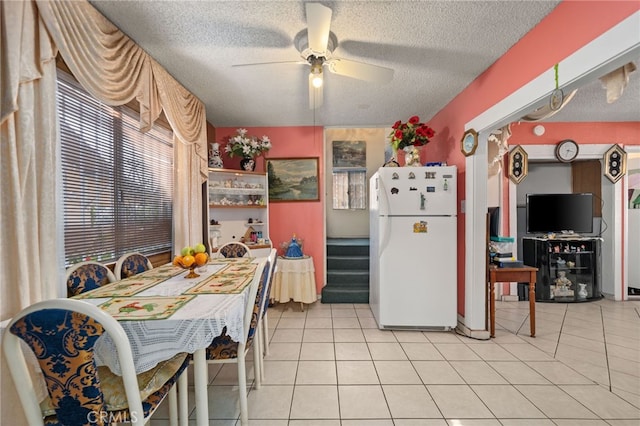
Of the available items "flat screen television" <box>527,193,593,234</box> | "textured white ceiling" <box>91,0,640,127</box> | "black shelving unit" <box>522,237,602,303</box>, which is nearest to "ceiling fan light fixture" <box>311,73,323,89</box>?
"textured white ceiling" <box>91,0,640,127</box>

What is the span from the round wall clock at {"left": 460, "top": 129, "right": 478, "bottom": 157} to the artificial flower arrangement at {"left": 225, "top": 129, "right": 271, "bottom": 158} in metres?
2.31

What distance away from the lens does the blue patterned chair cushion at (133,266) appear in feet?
6.77

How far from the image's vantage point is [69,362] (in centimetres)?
95

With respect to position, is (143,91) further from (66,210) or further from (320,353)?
(320,353)

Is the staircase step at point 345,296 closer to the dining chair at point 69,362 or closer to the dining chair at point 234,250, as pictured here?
the dining chair at point 234,250

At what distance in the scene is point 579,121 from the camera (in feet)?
12.4

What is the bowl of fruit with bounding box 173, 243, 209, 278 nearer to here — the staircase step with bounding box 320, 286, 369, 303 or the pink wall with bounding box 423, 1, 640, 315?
the staircase step with bounding box 320, 286, 369, 303

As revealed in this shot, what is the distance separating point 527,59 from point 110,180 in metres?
3.16

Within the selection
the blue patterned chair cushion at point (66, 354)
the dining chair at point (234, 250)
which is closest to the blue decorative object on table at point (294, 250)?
the dining chair at point (234, 250)

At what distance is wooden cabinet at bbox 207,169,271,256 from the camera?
3.56 metres

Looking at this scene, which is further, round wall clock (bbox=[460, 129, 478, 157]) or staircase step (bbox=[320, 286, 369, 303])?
staircase step (bbox=[320, 286, 369, 303])

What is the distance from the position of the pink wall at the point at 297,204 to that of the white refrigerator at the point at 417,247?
127 centimetres

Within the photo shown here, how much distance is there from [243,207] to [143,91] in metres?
1.83

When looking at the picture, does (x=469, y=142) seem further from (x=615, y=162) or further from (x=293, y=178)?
(x=615, y=162)
